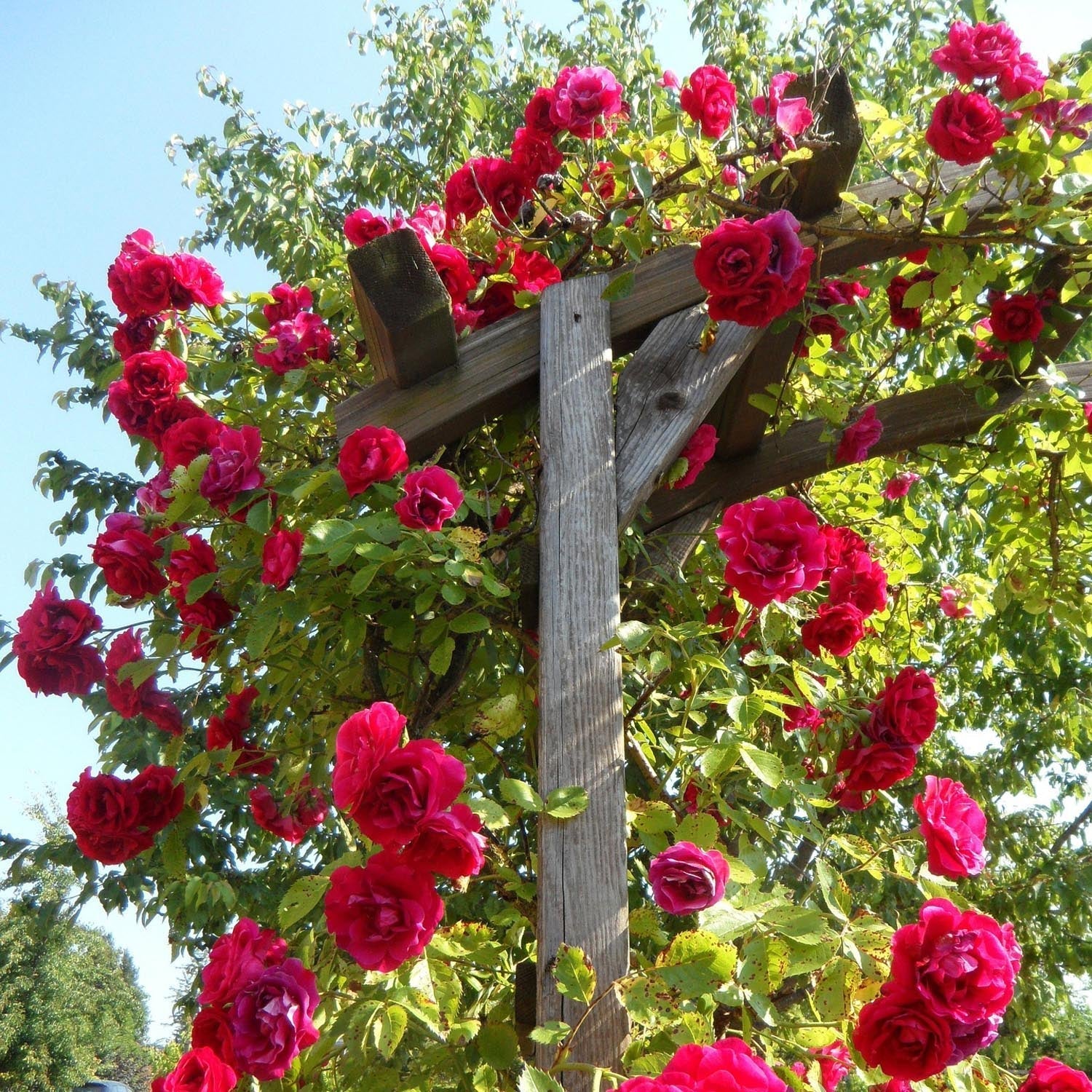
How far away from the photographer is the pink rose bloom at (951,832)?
1.16 m

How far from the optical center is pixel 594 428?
148 cm

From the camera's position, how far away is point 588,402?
4.94 ft

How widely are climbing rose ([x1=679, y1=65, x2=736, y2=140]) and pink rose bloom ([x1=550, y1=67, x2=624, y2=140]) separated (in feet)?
0.45

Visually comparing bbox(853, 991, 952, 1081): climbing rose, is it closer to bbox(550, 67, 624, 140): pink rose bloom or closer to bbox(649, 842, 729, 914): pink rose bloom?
bbox(649, 842, 729, 914): pink rose bloom

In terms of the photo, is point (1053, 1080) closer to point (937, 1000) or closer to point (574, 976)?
point (937, 1000)

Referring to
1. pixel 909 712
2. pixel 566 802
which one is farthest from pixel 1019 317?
pixel 566 802

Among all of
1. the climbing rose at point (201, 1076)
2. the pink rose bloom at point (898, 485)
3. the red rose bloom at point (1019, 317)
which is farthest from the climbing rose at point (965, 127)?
the climbing rose at point (201, 1076)

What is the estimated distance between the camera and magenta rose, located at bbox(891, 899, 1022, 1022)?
95 centimetres

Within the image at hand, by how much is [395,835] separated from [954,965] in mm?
611

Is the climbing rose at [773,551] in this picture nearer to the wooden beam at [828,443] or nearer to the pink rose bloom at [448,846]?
the pink rose bloom at [448,846]

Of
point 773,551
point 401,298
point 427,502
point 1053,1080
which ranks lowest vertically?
point 1053,1080

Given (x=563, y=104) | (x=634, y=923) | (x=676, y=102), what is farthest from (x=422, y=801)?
(x=676, y=102)

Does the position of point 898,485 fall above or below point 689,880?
above

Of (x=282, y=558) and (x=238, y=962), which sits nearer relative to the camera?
(x=238, y=962)
